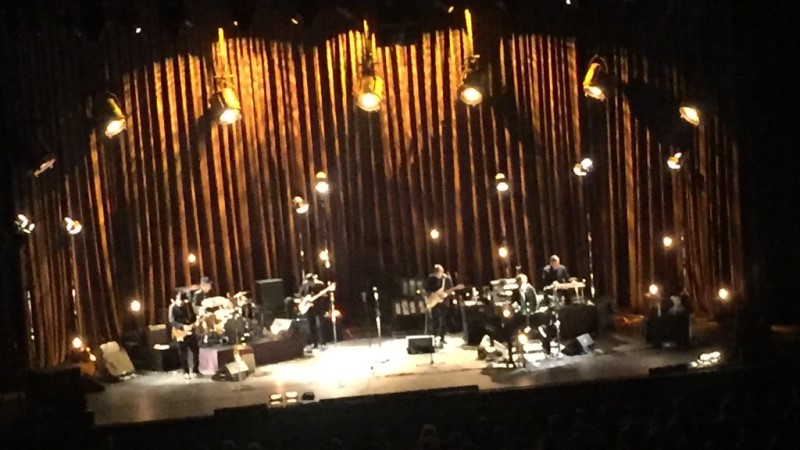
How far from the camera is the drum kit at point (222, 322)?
15.3 metres

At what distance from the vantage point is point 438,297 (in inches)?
648

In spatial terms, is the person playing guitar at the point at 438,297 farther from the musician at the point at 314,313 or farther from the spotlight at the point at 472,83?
the spotlight at the point at 472,83

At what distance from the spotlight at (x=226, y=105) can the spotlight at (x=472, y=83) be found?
3604 mm

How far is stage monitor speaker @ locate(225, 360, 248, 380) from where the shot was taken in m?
14.4

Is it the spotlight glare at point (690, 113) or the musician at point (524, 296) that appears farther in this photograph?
the spotlight glare at point (690, 113)

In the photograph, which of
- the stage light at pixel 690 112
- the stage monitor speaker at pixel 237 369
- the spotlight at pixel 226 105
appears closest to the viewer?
the stage monitor speaker at pixel 237 369

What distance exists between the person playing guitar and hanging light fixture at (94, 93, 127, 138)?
5.32 meters

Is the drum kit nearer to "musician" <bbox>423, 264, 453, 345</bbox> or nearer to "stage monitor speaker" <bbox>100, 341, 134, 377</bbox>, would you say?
"stage monitor speaker" <bbox>100, 341, 134, 377</bbox>

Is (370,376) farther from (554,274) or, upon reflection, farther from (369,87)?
(369,87)

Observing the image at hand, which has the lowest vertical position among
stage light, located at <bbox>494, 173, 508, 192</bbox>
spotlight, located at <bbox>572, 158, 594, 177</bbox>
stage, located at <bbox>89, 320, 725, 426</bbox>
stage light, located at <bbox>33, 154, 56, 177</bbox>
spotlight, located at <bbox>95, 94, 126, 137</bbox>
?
stage, located at <bbox>89, 320, 725, 426</bbox>

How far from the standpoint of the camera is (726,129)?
15.9m

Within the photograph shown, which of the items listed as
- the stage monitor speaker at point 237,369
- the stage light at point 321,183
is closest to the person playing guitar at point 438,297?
the stage light at point 321,183

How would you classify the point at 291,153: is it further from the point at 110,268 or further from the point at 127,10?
the point at 127,10

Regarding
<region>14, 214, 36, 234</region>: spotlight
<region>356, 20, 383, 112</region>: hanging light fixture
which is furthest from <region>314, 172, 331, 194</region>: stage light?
<region>14, 214, 36, 234</region>: spotlight
